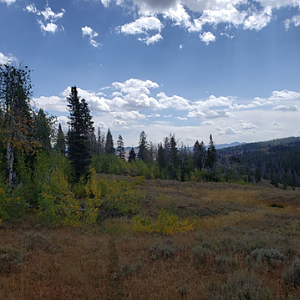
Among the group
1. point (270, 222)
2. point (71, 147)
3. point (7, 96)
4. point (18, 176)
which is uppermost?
point (7, 96)

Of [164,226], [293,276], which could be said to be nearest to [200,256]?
[293,276]

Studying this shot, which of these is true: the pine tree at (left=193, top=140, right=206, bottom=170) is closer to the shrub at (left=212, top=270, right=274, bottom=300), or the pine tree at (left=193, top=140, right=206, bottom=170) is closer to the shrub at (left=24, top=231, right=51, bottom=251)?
the shrub at (left=24, top=231, right=51, bottom=251)

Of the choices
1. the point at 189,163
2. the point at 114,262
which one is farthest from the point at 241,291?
the point at 189,163

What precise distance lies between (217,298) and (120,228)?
9033 mm

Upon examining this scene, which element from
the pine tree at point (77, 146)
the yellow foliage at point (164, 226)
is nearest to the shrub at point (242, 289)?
the yellow foliage at point (164, 226)

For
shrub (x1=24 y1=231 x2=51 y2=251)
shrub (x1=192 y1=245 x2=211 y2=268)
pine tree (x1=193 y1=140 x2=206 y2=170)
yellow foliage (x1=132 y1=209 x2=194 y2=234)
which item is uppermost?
pine tree (x1=193 y1=140 x2=206 y2=170)

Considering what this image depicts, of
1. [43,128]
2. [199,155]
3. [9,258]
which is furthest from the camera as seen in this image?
[199,155]

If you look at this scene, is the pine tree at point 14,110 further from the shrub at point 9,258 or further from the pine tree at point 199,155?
the pine tree at point 199,155

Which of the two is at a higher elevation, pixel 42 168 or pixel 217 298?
pixel 42 168

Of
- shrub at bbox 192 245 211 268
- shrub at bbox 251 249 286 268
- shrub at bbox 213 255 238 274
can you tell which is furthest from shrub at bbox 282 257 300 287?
shrub at bbox 192 245 211 268

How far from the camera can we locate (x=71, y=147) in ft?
75.8

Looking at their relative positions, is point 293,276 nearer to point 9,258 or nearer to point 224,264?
point 224,264

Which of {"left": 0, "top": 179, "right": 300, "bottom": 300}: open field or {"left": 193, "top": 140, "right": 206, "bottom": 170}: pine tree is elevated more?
{"left": 193, "top": 140, "right": 206, "bottom": 170}: pine tree

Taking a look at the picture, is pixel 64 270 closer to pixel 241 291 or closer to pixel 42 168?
pixel 241 291
